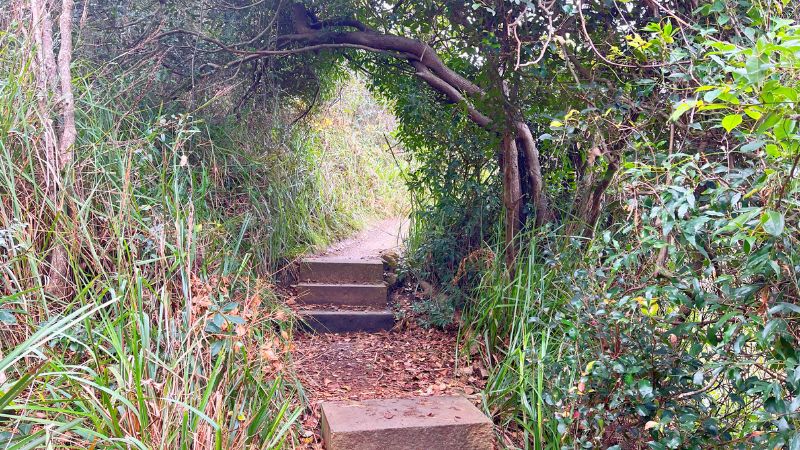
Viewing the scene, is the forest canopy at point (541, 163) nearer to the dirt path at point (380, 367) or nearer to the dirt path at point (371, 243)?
the dirt path at point (380, 367)

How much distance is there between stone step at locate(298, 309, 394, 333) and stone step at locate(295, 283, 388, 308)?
22 centimetres

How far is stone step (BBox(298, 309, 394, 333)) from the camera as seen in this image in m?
5.43

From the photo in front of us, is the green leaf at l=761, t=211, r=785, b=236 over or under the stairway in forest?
over

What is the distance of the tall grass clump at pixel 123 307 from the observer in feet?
7.93

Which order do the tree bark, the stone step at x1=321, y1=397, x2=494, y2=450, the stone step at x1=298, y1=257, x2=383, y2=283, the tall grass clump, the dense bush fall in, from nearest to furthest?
1. the dense bush
2. the tall grass clump
3. the stone step at x1=321, y1=397, x2=494, y2=450
4. the tree bark
5. the stone step at x1=298, y1=257, x2=383, y2=283

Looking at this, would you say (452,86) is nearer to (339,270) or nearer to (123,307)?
(339,270)

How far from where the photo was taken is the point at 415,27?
4.94 meters

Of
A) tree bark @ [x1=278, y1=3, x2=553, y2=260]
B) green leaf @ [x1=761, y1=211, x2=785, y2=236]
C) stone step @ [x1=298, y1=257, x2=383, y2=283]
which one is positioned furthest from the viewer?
stone step @ [x1=298, y1=257, x2=383, y2=283]

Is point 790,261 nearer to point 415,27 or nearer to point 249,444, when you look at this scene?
point 249,444

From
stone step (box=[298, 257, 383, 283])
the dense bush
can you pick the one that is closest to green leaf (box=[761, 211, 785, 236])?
the dense bush

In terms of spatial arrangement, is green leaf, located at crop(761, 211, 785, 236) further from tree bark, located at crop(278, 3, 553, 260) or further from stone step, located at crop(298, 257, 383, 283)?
stone step, located at crop(298, 257, 383, 283)

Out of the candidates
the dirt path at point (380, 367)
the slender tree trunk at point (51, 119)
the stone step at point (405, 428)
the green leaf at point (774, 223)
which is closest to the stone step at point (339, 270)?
the dirt path at point (380, 367)

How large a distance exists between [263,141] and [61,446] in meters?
3.99

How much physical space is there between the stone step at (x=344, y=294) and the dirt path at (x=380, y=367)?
19 centimetres
